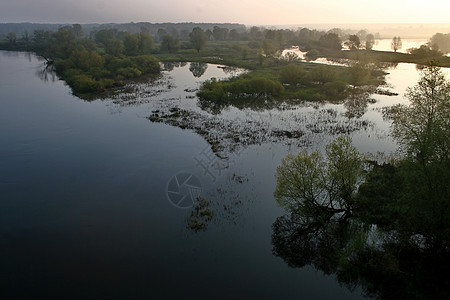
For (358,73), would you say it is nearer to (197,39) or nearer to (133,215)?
(133,215)

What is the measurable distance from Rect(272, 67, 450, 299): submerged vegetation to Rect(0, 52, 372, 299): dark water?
5.36ft

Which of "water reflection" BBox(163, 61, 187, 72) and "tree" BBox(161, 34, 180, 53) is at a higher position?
"tree" BBox(161, 34, 180, 53)

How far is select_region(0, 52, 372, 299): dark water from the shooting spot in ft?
66.0

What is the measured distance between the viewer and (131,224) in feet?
85.5

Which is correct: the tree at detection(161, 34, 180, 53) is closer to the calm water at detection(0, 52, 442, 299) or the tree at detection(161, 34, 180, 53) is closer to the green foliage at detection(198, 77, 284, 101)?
the green foliage at detection(198, 77, 284, 101)

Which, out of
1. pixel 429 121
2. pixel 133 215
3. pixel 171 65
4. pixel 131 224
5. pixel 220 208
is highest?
pixel 171 65

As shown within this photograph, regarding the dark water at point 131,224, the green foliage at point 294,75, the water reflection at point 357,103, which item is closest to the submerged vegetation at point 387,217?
the dark water at point 131,224

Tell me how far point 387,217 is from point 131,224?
21.9 metres

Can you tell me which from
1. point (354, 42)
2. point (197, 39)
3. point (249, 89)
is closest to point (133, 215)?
point (249, 89)

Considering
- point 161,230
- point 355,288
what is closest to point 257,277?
point 355,288

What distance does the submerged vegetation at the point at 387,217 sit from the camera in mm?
19781

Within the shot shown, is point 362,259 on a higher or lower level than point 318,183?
lower

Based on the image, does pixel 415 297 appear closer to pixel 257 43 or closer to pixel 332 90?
pixel 332 90

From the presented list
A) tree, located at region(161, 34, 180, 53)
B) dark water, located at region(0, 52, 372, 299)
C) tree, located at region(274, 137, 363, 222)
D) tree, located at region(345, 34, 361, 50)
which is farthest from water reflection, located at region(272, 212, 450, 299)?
tree, located at region(161, 34, 180, 53)
